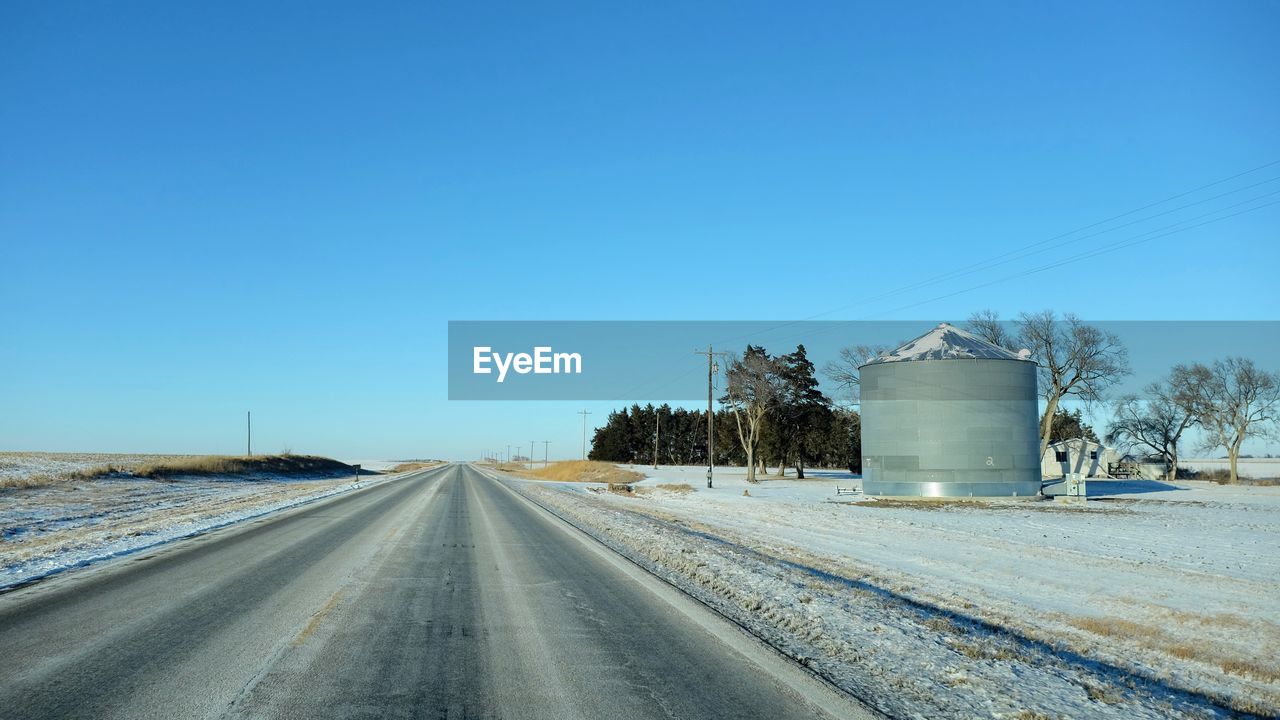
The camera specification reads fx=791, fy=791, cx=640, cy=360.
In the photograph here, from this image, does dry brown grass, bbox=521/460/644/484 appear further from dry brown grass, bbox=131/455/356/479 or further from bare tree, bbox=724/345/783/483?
dry brown grass, bbox=131/455/356/479

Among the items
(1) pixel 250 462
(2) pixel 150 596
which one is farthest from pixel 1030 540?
(1) pixel 250 462

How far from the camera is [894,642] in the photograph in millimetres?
7641

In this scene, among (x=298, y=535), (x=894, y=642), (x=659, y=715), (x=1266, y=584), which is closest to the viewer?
(x=659, y=715)

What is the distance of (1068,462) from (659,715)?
253 ft

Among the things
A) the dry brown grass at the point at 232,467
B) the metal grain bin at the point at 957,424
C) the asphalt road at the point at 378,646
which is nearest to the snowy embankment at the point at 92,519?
the asphalt road at the point at 378,646

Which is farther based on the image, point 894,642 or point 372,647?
point 894,642

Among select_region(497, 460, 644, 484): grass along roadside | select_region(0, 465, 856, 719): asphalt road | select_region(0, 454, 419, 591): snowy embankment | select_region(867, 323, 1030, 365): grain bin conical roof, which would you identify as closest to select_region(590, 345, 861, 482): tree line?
select_region(497, 460, 644, 484): grass along roadside

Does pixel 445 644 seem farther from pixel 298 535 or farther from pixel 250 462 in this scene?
pixel 250 462

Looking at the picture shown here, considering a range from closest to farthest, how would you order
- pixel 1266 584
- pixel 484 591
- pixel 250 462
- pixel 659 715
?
pixel 659 715, pixel 484 591, pixel 1266 584, pixel 250 462

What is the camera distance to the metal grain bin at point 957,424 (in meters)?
34.5

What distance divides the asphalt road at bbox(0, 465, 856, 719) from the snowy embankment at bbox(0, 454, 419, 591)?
2029mm

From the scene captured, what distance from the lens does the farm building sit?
234 ft

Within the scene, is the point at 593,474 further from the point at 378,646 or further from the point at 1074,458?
the point at 378,646

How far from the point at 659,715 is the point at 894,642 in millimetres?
3301
